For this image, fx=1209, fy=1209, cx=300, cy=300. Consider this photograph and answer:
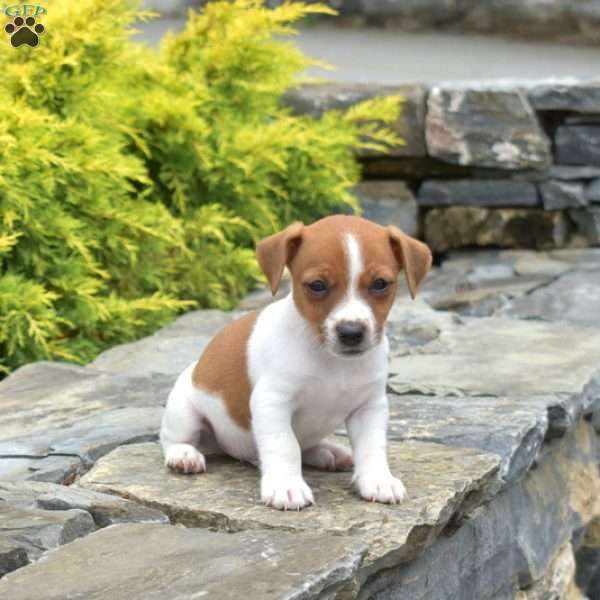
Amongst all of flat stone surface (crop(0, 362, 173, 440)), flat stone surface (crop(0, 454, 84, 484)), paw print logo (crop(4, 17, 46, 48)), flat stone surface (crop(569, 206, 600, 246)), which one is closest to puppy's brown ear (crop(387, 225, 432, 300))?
flat stone surface (crop(0, 454, 84, 484))

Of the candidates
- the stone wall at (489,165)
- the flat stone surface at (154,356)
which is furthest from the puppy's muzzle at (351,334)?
the stone wall at (489,165)

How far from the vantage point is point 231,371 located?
10.9ft

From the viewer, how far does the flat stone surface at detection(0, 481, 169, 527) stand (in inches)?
118

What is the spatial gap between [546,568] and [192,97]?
3417mm

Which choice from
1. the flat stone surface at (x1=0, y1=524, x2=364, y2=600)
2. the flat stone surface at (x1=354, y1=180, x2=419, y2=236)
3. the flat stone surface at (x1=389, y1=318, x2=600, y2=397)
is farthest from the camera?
the flat stone surface at (x1=354, y1=180, x2=419, y2=236)

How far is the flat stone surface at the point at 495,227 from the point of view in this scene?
7309 mm

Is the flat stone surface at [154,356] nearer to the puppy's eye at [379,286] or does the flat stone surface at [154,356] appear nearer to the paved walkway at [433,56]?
the puppy's eye at [379,286]

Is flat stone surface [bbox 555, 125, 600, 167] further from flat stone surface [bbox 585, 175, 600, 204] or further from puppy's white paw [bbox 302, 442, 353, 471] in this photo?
puppy's white paw [bbox 302, 442, 353, 471]

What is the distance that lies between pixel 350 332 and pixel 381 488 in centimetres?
45

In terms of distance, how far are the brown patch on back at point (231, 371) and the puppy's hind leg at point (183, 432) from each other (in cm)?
7

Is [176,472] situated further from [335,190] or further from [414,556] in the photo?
[335,190]

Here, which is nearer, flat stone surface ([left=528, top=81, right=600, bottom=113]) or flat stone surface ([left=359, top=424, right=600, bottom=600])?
flat stone surface ([left=359, top=424, right=600, bottom=600])

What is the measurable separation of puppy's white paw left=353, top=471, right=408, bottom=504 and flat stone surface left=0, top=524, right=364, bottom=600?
0.34 m

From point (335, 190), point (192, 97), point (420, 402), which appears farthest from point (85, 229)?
point (420, 402)
